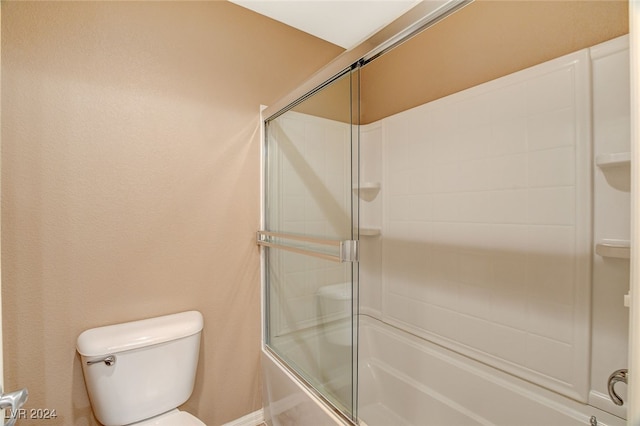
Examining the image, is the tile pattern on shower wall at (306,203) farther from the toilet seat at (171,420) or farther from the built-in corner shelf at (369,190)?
the built-in corner shelf at (369,190)

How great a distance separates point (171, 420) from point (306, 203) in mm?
1106

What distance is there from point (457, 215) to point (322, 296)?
870mm

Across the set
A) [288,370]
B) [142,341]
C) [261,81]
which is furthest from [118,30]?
[288,370]

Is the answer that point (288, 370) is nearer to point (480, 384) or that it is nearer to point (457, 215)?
point (480, 384)

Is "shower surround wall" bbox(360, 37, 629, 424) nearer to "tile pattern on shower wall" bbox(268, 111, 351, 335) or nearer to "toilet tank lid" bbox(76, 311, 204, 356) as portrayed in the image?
"tile pattern on shower wall" bbox(268, 111, 351, 335)

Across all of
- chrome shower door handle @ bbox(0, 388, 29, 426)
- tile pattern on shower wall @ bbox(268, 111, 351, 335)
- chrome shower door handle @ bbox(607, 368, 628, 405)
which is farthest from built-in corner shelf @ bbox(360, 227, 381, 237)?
chrome shower door handle @ bbox(0, 388, 29, 426)

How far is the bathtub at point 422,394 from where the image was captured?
4.04 feet

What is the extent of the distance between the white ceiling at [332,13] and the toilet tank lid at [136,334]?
162 centimetres

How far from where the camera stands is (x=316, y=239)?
128 centimetres

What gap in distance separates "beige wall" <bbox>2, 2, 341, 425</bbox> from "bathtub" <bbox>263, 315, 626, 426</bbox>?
36 centimetres

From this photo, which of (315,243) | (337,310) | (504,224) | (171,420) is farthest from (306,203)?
(171,420)

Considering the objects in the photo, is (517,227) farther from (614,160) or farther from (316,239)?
(316,239)

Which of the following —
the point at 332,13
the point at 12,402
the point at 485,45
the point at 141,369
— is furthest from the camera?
the point at 332,13

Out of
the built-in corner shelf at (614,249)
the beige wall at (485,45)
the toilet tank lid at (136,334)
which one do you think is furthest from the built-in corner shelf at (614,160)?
the toilet tank lid at (136,334)
